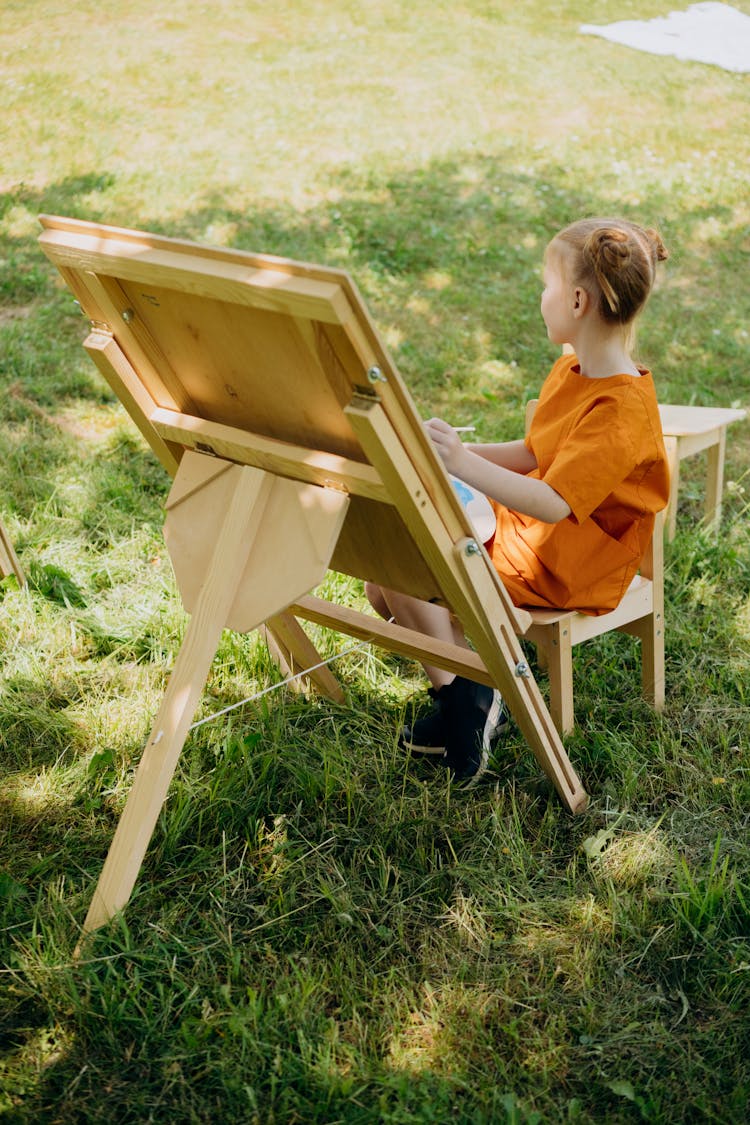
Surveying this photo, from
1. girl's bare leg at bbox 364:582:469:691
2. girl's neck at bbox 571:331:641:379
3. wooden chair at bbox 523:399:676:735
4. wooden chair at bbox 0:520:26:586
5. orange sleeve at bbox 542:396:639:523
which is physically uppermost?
girl's neck at bbox 571:331:641:379

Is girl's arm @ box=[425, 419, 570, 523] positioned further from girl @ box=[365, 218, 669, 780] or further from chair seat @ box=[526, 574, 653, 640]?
chair seat @ box=[526, 574, 653, 640]

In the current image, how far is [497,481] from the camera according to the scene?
215cm

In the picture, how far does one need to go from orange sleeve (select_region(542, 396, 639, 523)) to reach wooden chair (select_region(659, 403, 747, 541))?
4.05 feet

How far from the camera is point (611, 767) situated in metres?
2.65

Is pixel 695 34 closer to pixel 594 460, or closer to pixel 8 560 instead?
pixel 8 560

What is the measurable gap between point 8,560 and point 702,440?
237cm

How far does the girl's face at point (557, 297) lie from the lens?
7.73 ft

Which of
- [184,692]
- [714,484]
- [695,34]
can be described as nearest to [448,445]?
[184,692]

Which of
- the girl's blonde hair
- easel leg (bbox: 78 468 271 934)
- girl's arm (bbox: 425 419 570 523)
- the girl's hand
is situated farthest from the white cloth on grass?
easel leg (bbox: 78 468 271 934)

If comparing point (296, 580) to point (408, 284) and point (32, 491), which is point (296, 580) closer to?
point (32, 491)

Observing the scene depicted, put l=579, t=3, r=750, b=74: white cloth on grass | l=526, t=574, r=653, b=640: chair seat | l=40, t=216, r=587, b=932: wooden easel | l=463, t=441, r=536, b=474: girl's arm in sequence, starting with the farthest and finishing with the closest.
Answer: l=579, t=3, r=750, b=74: white cloth on grass
l=463, t=441, r=536, b=474: girl's arm
l=526, t=574, r=653, b=640: chair seat
l=40, t=216, r=587, b=932: wooden easel

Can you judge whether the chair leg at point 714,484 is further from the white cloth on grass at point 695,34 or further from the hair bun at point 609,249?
the white cloth on grass at point 695,34

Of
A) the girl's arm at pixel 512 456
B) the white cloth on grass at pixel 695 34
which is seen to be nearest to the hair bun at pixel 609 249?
the girl's arm at pixel 512 456

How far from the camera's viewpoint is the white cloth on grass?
10.2 meters
